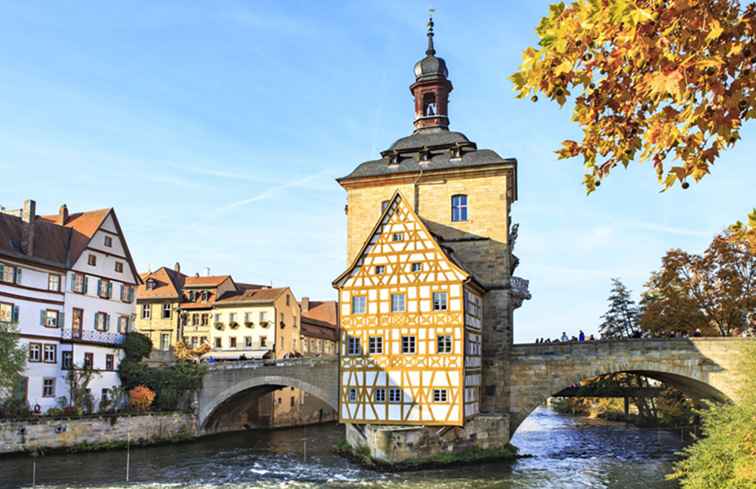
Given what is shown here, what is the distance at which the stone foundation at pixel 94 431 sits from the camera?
3088cm

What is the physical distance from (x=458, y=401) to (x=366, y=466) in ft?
15.1

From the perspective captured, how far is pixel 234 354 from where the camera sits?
55312mm

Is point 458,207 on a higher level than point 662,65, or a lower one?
higher

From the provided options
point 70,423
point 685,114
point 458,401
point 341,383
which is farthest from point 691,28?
point 70,423

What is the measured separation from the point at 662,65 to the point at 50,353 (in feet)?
122

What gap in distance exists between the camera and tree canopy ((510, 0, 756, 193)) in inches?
168

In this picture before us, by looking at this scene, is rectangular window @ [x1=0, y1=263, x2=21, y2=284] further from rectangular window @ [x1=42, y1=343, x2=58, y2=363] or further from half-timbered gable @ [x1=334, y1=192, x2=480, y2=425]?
half-timbered gable @ [x1=334, y1=192, x2=480, y2=425]

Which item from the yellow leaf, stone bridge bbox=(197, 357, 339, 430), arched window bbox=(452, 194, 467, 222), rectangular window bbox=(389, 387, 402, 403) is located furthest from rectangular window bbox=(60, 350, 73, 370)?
the yellow leaf

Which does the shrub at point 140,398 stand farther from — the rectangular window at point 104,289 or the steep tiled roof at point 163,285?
the steep tiled roof at point 163,285

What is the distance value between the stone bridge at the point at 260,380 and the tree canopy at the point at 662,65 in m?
31.7

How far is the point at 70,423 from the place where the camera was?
108ft

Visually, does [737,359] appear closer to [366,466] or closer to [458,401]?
[458,401]

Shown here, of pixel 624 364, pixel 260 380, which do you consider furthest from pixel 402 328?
pixel 260 380

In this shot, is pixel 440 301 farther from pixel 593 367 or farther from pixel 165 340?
pixel 165 340
